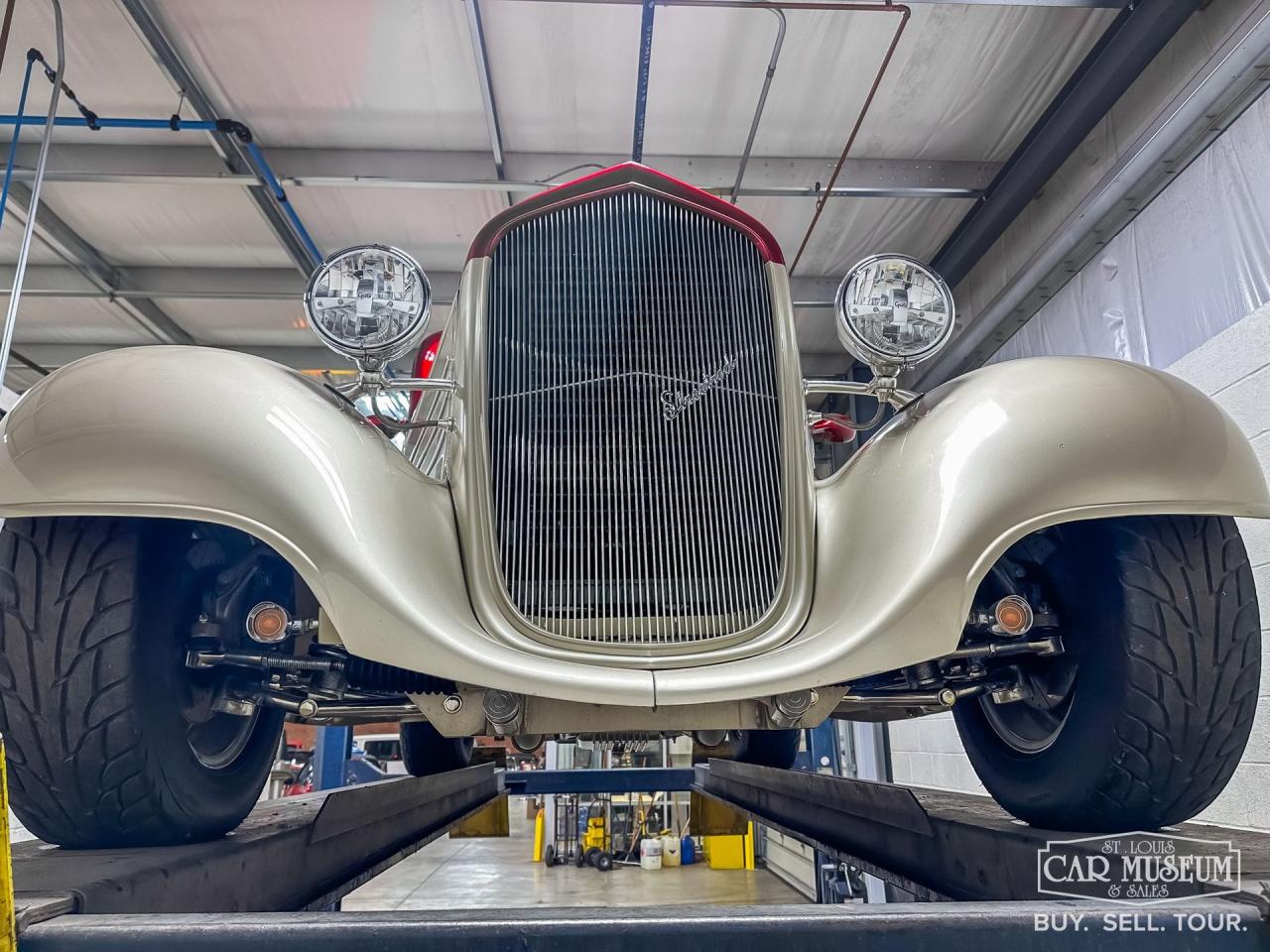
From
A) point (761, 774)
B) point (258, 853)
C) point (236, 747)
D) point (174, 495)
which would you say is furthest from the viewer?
point (761, 774)

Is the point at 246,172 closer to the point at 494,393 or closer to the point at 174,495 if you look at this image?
the point at 494,393

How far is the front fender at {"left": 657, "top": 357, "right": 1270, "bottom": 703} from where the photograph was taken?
122 cm

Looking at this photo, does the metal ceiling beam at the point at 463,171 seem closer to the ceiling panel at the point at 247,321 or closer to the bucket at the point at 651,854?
the ceiling panel at the point at 247,321

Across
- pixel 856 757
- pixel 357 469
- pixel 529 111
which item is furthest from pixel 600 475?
pixel 856 757

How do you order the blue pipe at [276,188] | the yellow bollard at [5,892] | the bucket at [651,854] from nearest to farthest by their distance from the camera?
the yellow bollard at [5,892] → the blue pipe at [276,188] → the bucket at [651,854]

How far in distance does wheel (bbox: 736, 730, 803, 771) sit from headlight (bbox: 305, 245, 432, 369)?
2805mm

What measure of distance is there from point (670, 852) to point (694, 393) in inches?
308

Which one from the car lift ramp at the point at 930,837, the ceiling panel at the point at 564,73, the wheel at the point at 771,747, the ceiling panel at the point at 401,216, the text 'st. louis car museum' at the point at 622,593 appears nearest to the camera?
the text 'st. louis car museum' at the point at 622,593

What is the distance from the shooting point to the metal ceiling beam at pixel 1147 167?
351 centimetres

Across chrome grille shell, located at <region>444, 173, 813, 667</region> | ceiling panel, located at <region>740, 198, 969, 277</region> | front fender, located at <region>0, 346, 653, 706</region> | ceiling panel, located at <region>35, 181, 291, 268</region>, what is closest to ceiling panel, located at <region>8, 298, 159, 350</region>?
ceiling panel, located at <region>35, 181, 291, 268</region>

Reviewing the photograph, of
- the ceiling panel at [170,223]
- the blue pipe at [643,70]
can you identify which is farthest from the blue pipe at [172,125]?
the blue pipe at [643,70]

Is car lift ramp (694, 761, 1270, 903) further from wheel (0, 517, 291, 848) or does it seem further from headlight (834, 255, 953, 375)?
wheel (0, 517, 291, 848)

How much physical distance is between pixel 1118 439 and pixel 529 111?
467 cm

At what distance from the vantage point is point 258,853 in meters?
1.38
